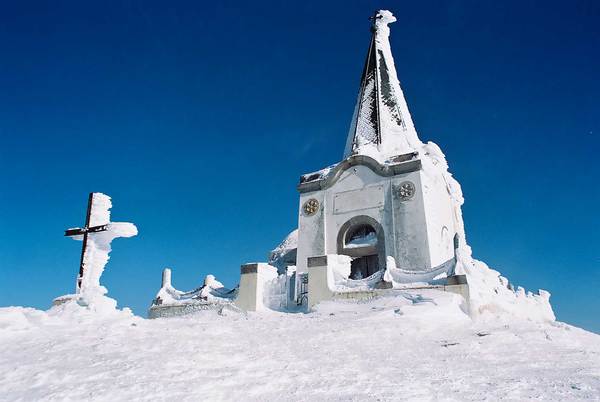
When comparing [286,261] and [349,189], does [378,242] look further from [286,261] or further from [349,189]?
[286,261]

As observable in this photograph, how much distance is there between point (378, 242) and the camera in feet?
57.8

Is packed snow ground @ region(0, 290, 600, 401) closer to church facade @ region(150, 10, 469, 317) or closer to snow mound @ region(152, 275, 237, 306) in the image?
church facade @ region(150, 10, 469, 317)

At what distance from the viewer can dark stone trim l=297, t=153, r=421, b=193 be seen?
17688 millimetres

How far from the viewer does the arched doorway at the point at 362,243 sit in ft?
58.5

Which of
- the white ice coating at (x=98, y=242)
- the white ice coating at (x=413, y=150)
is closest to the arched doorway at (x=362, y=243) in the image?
the white ice coating at (x=413, y=150)

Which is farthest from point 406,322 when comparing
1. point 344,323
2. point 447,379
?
point 447,379

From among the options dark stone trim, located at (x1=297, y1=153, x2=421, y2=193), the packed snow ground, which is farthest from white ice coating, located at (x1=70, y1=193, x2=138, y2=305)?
dark stone trim, located at (x1=297, y1=153, x2=421, y2=193)

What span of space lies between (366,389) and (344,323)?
4.33 metres

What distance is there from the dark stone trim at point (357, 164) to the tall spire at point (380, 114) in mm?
559

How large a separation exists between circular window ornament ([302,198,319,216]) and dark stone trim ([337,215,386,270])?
5.07ft

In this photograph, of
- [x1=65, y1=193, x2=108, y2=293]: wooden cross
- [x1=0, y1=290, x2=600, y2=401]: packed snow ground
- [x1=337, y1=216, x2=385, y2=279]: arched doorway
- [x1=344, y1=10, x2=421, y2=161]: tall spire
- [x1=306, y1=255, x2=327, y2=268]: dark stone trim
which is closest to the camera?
[x1=0, y1=290, x2=600, y2=401]: packed snow ground

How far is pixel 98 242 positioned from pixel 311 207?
32.9ft

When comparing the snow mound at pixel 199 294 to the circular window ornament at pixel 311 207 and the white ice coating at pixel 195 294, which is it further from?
the circular window ornament at pixel 311 207

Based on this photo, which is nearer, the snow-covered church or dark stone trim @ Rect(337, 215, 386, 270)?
the snow-covered church
